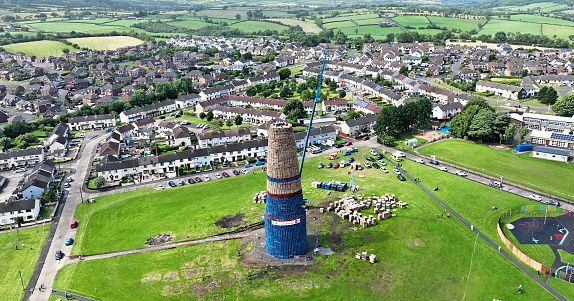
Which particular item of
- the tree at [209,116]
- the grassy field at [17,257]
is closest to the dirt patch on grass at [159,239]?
the grassy field at [17,257]

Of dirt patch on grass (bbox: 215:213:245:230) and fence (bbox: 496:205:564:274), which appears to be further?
dirt patch on grass (bbox: 215:213:245:230)

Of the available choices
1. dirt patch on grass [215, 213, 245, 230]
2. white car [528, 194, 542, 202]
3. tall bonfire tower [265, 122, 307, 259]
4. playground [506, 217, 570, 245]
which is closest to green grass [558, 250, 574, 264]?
playground [506, 217, 570, 245]

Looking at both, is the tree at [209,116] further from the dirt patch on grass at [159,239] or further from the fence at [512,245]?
the fence at [512,245]

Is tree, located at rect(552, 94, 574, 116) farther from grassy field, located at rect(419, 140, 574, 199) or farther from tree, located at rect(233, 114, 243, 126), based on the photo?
tree, located at rect(233, 114, 243, 126)

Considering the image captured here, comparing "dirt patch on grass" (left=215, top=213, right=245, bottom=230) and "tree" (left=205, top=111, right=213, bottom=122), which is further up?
"tree" (left=205, top=111, right=213, bottom=122)

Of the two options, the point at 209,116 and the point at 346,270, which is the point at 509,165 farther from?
the point at 209,116

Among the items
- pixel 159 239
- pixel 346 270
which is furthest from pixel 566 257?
pixel 159 239

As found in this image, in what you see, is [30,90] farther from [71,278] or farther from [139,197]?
[71,278]
